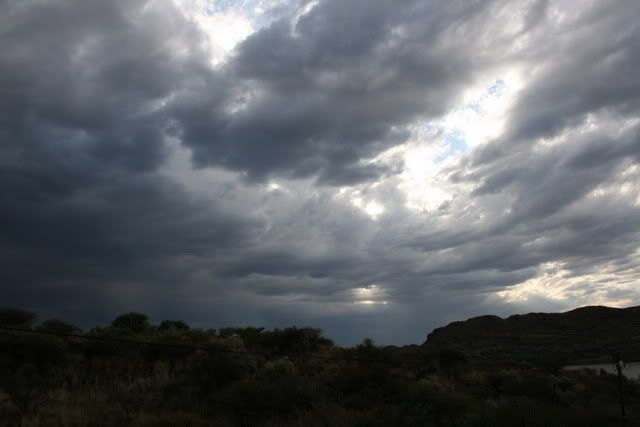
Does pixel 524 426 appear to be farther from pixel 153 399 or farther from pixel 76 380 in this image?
pixel 76 380

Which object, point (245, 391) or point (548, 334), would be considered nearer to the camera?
point (245, 391)

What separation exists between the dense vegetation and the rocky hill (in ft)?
140

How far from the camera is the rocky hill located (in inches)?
3066

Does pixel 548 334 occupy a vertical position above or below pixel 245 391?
above

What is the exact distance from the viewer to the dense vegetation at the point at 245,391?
741 inches

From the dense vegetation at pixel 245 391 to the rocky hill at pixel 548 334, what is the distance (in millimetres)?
42591

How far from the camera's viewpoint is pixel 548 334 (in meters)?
Answer: 100

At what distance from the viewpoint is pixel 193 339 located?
3669 centimetres

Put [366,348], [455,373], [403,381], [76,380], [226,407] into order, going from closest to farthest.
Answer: [226,407]
[76,380]
[403,381]
[455,373]
[366,348]

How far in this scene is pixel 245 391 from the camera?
21.5 meters

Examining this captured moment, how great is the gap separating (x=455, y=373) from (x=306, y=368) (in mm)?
11335

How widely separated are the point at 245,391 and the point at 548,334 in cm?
9287

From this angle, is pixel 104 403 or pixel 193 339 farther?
pixel 193 339

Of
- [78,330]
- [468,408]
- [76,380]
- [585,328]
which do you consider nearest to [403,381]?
[468,408]
